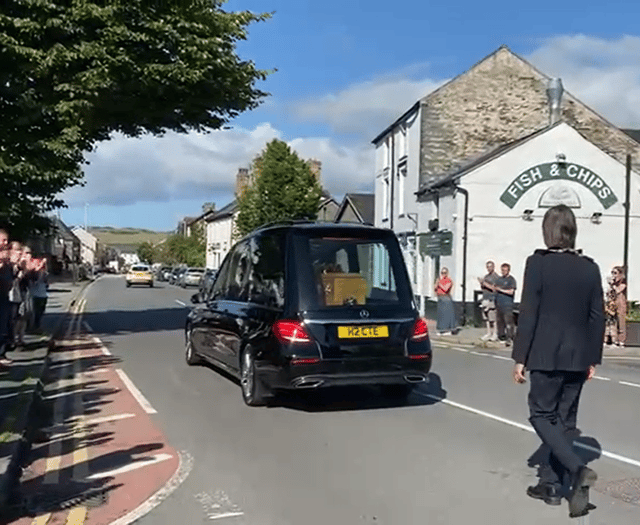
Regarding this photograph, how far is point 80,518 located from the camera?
5.75 meters

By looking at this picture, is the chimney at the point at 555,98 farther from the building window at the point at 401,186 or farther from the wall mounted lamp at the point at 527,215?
the wall mounted lamp at the point at 527,215

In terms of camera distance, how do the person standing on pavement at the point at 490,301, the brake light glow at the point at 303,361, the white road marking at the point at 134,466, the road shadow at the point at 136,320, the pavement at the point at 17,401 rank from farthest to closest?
the road shadow at the point at 136,320 → the person standing on pavement at the point at 490,301 → the brake light glow at the point at 303,361 → the white road marking at the point at 134,466 → the pavement at the point at 17,401

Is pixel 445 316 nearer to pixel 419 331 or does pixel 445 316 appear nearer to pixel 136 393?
pixel 136 393

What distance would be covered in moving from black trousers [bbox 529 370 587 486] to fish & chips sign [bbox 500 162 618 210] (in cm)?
2231

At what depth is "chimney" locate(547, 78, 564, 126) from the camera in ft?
108

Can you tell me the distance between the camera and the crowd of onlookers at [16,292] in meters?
12.4

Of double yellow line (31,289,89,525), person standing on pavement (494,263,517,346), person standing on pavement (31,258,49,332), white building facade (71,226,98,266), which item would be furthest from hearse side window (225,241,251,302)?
white building facade (71,226,98,266)

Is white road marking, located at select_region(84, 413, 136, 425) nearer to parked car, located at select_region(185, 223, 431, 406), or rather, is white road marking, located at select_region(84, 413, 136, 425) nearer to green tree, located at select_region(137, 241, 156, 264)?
parked car, located at select_region(185, 223, 431, 406)

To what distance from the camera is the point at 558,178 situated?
2791 centimetres

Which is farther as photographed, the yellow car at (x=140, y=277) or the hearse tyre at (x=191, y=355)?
the yellow car at (x=140, y=277)

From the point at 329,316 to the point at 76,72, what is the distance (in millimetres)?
9943

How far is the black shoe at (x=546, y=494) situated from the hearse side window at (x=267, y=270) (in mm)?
4129

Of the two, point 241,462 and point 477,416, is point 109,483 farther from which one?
point 477,416

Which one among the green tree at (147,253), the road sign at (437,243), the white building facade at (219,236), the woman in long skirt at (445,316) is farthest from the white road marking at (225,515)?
the green tree at (147,253)
